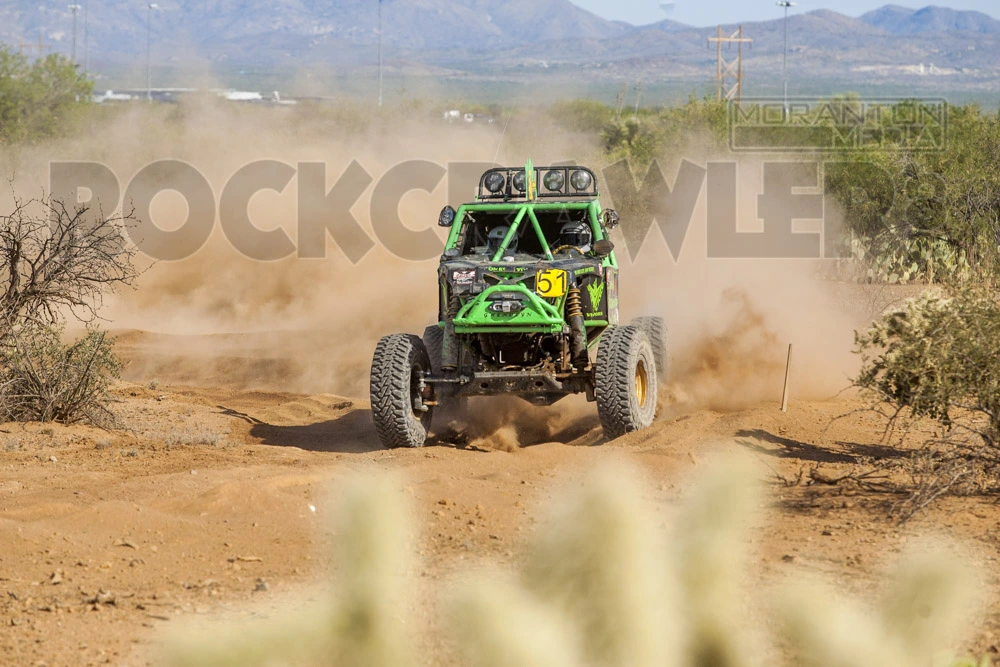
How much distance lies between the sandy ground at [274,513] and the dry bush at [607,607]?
863 millimetres

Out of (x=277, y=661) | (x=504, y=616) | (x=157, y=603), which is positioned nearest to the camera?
(x=504, y=616)

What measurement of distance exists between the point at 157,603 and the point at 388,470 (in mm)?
2716

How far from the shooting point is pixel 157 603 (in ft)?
18.1

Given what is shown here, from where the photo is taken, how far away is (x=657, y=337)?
11.7 m

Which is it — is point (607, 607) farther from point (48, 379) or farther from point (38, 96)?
point (38, 96)

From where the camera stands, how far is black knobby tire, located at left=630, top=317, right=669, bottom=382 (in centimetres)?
1169

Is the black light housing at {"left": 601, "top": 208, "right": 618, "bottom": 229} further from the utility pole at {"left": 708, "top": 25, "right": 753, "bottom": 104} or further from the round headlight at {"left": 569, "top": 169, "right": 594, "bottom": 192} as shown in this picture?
the utility pole at {"left": 708, "top": 25, "right": 753, "bottom": 104}

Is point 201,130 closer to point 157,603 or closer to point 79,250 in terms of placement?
point 79,250

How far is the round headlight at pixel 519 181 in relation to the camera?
11.2 metres

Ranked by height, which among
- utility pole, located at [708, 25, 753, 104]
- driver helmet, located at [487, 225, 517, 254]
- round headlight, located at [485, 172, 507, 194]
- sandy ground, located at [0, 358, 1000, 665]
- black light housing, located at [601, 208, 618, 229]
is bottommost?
sandy ground, located at [0, 358, 1000, 665]

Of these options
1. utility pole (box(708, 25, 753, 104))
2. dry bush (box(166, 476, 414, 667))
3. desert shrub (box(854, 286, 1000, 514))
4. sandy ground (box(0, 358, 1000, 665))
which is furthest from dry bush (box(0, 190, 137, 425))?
utility pole (box(708, 25, 753, 104))

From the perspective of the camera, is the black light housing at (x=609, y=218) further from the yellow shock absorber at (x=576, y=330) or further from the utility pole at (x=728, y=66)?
the utility pole at (x=728, y=66)

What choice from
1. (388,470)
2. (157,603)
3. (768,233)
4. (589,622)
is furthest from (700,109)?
(589,622)

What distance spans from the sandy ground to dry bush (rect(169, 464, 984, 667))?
0.86 metres
